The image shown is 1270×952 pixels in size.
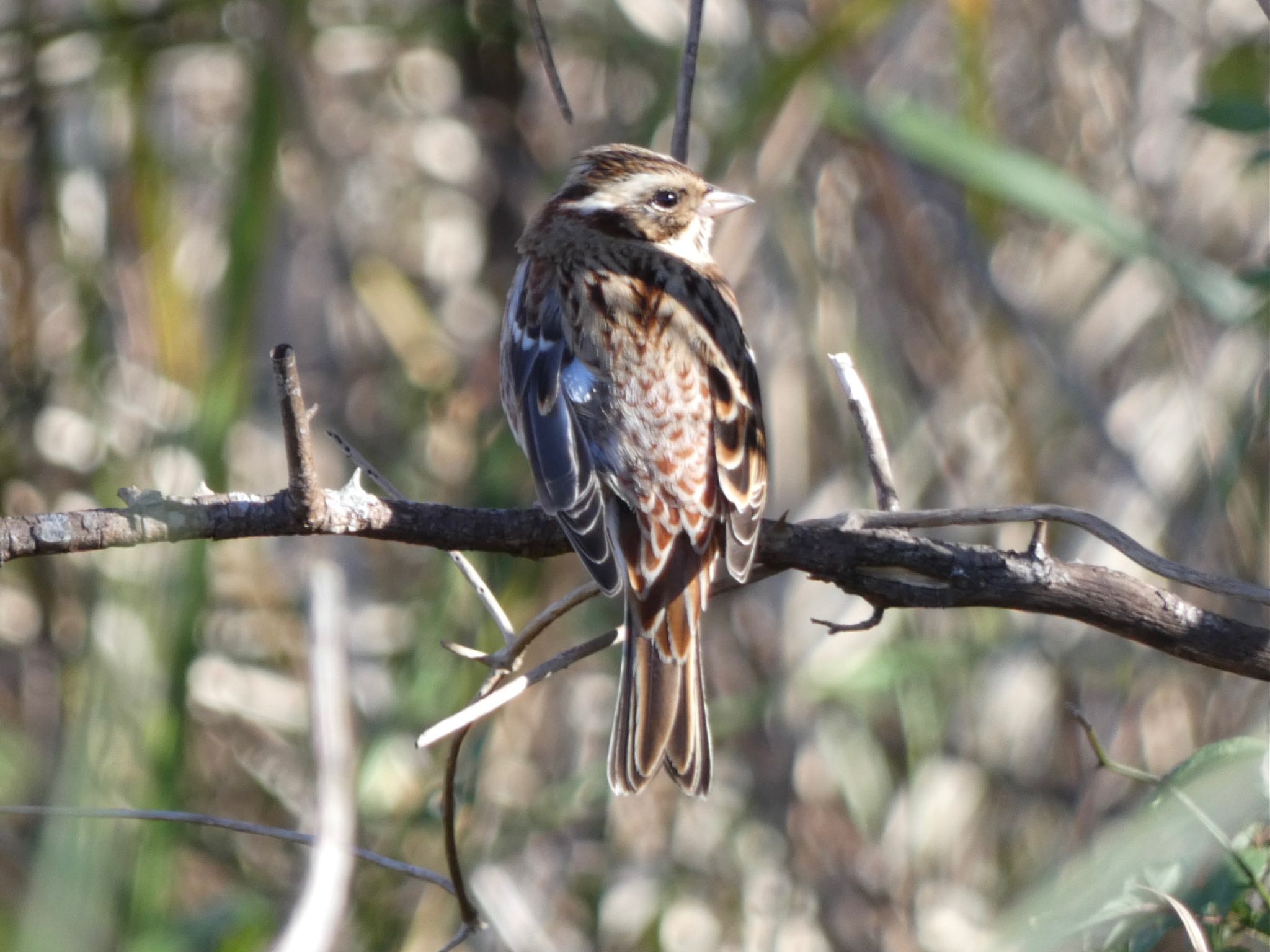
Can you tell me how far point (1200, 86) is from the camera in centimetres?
435

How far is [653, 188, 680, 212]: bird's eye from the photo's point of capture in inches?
137

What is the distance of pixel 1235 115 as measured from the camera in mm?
2061

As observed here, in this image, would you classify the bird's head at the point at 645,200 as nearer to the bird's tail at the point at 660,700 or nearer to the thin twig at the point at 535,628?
the bird's tail at the point at 660,700

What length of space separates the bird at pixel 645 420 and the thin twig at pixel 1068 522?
1.21 feet

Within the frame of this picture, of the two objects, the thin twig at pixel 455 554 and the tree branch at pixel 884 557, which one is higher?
the tree branch at pixel 884 557

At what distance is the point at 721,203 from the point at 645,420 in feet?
2.94

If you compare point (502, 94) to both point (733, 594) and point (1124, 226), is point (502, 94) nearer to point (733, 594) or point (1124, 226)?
point (733, 594)

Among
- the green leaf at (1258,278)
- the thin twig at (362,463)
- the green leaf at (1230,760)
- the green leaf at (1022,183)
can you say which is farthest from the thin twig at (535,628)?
the green leaf at (1022,183)

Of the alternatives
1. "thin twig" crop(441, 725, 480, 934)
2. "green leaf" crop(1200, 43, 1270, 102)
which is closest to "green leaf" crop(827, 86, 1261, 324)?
"green leaf" crop(1200, 43, 1270, 102)

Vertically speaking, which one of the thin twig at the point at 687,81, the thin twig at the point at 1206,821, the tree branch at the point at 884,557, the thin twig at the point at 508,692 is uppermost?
the thin twig at the point at 687,81

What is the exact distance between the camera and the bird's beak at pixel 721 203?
345 centimetres

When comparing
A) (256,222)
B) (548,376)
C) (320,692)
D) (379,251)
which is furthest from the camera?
(379,251)

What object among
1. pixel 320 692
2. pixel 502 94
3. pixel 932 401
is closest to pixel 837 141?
pixel 932 401

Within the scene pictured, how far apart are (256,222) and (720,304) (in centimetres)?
101
